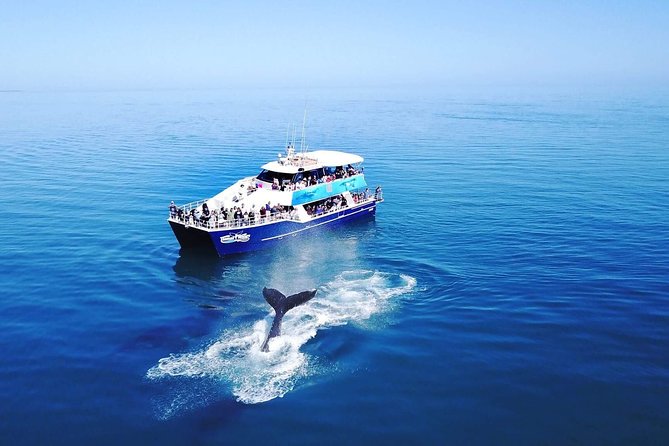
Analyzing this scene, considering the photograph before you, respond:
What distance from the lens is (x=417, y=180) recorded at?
254 feet

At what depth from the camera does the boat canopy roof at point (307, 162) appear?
180 ft

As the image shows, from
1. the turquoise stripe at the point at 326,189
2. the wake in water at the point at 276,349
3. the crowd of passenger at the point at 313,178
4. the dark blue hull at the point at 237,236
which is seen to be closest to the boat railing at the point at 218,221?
the dark blue hull at the point at 237,236

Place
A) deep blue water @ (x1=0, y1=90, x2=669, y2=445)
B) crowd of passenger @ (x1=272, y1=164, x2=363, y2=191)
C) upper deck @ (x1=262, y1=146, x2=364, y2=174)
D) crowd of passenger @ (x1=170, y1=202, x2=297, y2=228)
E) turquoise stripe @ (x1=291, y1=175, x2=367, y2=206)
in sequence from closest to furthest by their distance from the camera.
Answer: deep blue water @ (x1=0, y1=90, x2=669, y2=445), crowd of passenger @ (x1=170, y1=202, x2=297, y2=228), turquoise stripe @ (x1=291, y1=175, x2=367, y2=206), crowd of passenger @ (x1=272, y1=164, x2=363, y2=191), upper deck @ (x1=262, y1=146, x2=364, y2=174)

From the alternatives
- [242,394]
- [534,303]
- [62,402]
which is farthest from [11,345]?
[534,303]

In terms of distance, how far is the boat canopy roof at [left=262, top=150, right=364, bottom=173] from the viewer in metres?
54.8

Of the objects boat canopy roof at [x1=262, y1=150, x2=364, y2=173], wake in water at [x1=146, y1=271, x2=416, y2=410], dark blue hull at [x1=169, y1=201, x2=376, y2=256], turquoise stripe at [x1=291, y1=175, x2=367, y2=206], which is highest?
boat canopy roof at [x1=262, y1=150, x2=364, y2=173]

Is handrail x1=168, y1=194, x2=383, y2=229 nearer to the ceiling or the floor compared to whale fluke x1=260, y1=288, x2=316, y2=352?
nearer to the ceiling

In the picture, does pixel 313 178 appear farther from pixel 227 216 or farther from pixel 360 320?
pixel 360 320

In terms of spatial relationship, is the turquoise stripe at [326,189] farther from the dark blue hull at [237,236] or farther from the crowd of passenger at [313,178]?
the dark blue hull at [237,236]

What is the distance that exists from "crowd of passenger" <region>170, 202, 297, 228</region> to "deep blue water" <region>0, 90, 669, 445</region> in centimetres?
331

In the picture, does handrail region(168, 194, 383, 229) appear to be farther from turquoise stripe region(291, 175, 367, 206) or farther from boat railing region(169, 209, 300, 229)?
turquoise stripe region(291, 175, 367, 206)

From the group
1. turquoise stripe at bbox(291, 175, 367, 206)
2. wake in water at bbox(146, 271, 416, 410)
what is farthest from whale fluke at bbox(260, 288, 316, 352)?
turquoise stripe at bbox(291, 175, 367, 206)

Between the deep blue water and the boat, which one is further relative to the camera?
the boat

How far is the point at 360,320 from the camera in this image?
34031 millimetres
